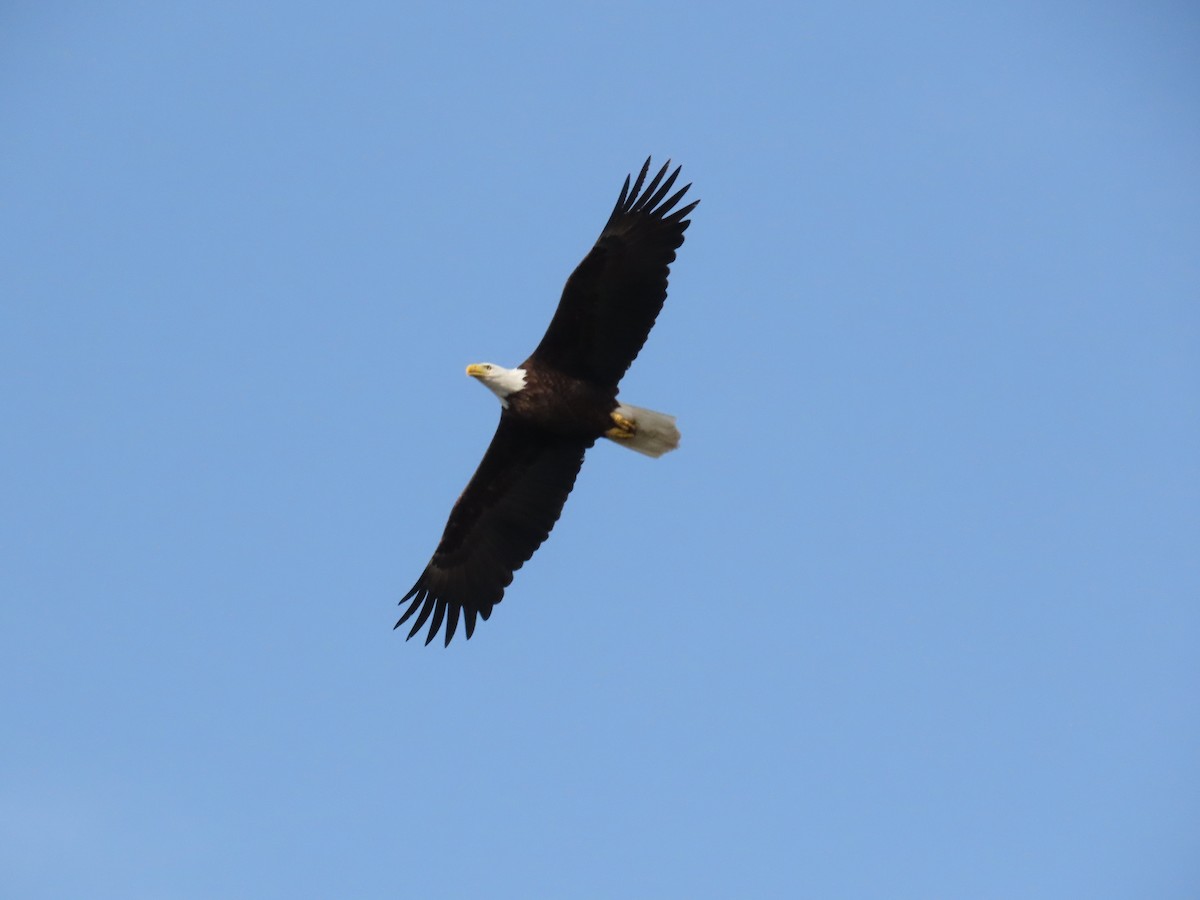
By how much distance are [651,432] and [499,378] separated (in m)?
1.63

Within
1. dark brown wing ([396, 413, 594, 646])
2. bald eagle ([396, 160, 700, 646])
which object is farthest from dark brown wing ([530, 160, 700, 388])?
dark brown wing ([396, 413, 594, 646])

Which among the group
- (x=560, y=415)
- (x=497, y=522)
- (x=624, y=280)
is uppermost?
(x=624, y=280)

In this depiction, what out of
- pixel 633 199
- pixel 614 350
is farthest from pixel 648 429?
pixel 633 199

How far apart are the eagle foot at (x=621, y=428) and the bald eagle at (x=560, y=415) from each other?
0.01 meters

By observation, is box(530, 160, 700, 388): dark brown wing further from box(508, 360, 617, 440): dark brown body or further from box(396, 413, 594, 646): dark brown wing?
box(396, 413, 594, 646): dark brown wing

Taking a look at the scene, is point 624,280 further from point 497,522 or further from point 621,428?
point 497,522

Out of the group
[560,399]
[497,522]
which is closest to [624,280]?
[560,399]

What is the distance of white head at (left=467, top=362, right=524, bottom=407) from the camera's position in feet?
53.3

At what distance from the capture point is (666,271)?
15.7 meters

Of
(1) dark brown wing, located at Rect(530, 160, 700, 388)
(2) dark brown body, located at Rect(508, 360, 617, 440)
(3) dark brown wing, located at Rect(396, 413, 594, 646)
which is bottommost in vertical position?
(3) dark brown wing, located at Rect(396, 413, 594, 646)

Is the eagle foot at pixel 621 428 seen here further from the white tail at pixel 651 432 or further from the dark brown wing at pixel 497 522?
the dark brown wing at pixel 497 522

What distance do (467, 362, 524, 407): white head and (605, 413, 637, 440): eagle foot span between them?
3.25ft

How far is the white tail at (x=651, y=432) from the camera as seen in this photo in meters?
16.4

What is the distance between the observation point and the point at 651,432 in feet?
54.0
